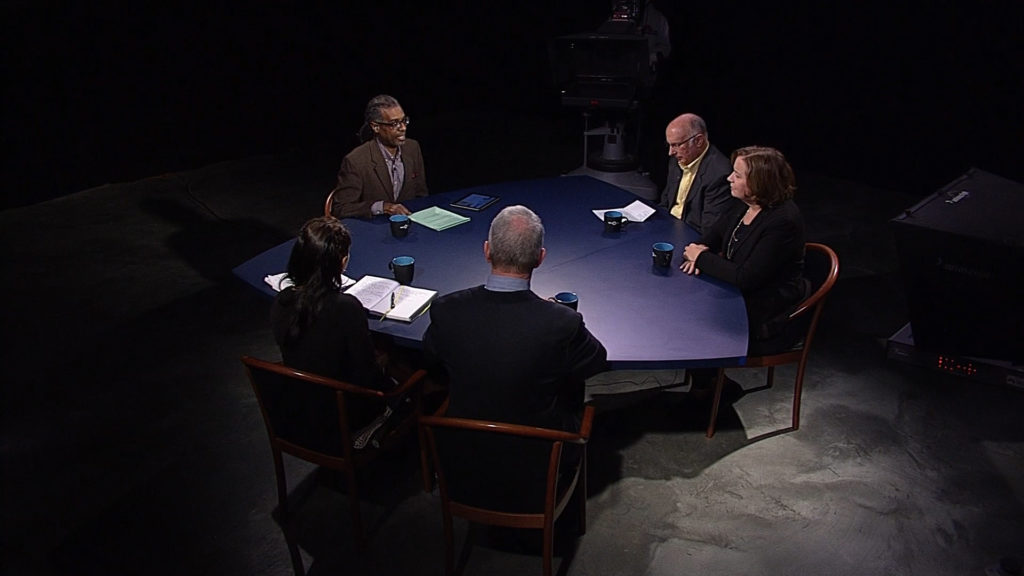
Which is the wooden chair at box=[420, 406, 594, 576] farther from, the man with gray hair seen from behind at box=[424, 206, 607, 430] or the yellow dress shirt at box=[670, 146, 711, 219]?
the yellow dress shirt at box=[670, 146, 711, 219]

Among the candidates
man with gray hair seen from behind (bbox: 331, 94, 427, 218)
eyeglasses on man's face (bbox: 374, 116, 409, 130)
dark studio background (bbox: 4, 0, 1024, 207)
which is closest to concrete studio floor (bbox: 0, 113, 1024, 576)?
man with gray hair seen from behind (bbox: 331, 94, 427, 218)

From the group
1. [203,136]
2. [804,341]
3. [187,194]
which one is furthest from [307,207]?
[804,341]

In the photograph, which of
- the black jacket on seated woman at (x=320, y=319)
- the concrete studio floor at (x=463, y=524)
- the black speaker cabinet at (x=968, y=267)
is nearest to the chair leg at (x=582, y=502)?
the concrete studio floor at (x=463, y=524)

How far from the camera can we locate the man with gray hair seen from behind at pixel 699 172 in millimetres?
→ 3785

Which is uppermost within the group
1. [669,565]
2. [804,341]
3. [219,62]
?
[219,62]

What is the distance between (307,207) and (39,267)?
195 centimetres

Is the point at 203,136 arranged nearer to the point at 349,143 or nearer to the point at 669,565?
the point at 349,143

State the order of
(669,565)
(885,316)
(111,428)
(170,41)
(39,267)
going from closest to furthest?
(669,565)
(111,428)
(885,316)
(39,267)
(170,41)

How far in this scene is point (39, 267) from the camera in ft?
16.7

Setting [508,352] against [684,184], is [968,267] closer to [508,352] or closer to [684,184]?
[684,184]

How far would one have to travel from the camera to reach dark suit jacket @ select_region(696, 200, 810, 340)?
10.1 ft

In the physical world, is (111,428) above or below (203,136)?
below

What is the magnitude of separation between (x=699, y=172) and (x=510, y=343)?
206cm

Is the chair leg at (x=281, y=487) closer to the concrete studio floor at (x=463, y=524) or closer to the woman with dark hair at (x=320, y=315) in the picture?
the concrete studio floor at (x=463, y=524)
